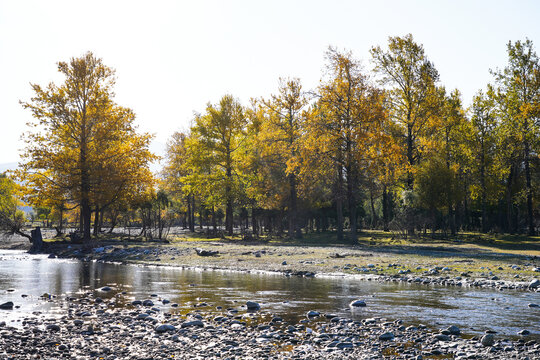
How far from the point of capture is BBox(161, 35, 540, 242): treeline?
3136 cm

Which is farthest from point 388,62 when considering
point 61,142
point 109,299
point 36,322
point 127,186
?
point 36,322

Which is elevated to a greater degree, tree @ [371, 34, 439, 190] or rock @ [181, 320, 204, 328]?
tree @ [371, 34, 439, 190]

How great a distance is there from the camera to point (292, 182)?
132 feet

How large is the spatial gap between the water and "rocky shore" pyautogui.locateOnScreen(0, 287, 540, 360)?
2.48 ft

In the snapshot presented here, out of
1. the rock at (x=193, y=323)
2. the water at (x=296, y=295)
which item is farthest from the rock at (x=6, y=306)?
the rock at (x=193, y=323)

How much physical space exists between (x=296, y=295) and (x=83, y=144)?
1018 inches

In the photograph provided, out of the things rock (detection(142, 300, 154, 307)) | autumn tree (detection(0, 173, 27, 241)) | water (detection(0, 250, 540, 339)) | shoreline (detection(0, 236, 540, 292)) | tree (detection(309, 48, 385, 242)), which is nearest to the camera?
water (detection(0, 250, 540, 339))

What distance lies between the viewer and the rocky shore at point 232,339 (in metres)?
8.15

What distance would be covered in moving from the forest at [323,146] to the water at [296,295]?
14.4 meters

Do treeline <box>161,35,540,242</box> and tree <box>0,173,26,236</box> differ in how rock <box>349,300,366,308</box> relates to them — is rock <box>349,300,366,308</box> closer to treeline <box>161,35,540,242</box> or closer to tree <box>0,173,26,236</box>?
treeline <box>161,35,540,242</box>

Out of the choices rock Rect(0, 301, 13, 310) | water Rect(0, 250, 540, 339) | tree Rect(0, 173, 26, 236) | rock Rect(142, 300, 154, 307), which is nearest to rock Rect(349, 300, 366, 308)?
water Rect(0, 250, 540, 339)

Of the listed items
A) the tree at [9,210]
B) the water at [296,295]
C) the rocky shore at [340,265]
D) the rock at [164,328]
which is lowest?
the water at [296,295]

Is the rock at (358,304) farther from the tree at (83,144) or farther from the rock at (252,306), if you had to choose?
the tree at (83,144)

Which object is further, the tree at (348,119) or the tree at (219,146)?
the tree at (219,146)
